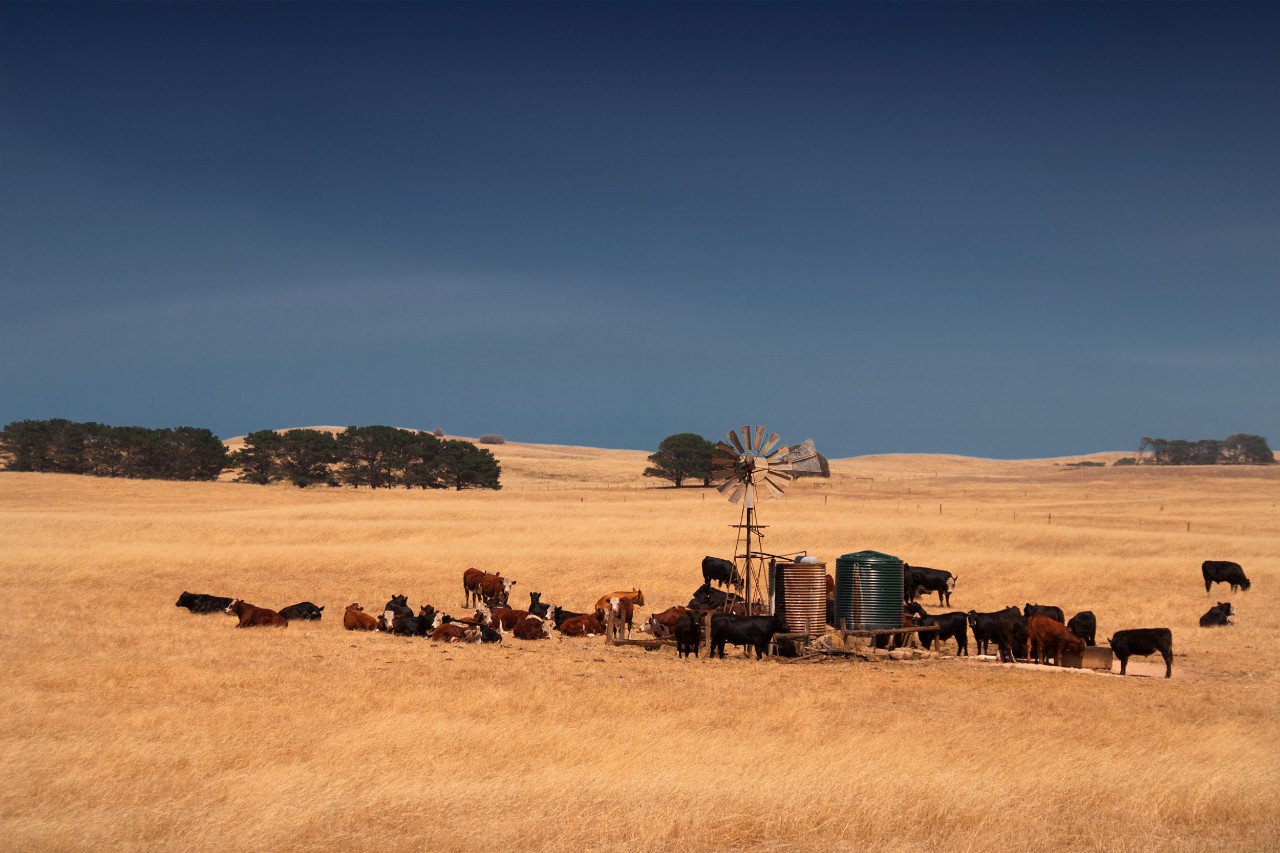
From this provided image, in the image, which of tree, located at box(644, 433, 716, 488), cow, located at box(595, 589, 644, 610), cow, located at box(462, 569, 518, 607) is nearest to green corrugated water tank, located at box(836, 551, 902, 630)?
cow, located at box(595, 589, 644, 610)

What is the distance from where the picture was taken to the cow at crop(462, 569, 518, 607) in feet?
85.7

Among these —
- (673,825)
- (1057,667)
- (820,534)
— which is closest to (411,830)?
(673,825)

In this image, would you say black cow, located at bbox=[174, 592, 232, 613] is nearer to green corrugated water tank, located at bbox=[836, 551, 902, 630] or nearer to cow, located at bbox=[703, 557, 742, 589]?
cow, located at bbox=[703, 557, 742, 589]

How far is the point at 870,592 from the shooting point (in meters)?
21.8

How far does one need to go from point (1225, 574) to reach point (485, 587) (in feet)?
68.0

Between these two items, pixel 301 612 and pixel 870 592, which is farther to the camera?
pixel 301 612

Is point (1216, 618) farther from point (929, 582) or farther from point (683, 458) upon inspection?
point (683, 458)

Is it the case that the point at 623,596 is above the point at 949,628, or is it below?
above

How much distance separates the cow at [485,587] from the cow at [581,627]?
12.0 ft

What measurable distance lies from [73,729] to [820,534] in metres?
31.3

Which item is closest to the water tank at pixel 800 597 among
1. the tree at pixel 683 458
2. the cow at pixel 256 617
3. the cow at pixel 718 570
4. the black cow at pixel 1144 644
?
the black cow at pixel 1144 644

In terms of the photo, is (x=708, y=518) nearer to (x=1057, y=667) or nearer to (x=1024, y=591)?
(x=1024, y=591)

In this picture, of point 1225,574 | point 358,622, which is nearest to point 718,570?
point 358,622

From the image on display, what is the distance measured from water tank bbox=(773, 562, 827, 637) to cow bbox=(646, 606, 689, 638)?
2.30 metres
